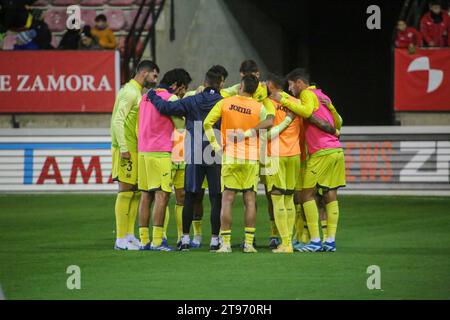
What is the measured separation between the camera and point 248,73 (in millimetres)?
13781

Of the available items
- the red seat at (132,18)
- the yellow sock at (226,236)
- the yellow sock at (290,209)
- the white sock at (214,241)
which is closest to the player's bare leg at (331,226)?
the yellow sock at (290,209)

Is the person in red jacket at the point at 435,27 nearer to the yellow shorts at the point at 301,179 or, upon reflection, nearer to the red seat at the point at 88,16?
the red seat at the point at 88,16

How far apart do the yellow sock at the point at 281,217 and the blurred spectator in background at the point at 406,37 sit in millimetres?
10675

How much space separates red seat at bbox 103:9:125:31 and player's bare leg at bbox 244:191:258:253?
43.2ft

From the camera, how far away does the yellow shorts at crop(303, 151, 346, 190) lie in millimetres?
13656

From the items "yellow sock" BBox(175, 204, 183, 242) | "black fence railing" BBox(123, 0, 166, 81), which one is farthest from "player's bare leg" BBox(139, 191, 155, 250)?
"black fence railing" BBox(123, 0, 166, 81)

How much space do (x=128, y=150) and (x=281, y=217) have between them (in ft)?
6.96

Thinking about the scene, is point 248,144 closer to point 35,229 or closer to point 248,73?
point 248,73

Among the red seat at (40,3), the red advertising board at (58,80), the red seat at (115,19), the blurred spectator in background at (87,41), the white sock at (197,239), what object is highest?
the red seat at (40,3)

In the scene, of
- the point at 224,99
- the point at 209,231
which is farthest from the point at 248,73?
the point at 209,231

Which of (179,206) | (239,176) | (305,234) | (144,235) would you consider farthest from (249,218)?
(179,206)

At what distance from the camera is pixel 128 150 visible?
13859 mm

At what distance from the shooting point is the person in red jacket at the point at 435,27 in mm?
23328
